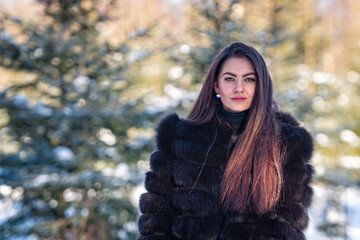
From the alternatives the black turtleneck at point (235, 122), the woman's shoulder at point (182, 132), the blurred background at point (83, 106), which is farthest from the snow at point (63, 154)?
the black turtleneck at point (235, 122)

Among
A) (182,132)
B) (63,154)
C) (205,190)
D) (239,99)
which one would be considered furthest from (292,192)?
(63,154)

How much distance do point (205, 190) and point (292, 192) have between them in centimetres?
47

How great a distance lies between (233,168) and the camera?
7.30 feet

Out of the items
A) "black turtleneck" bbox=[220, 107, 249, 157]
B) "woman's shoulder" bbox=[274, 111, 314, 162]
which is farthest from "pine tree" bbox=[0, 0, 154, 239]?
"woman's shoulder" bbox=[274, 111, 314, 162]

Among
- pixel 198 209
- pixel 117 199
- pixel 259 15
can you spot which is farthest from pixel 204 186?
pixel 259 15

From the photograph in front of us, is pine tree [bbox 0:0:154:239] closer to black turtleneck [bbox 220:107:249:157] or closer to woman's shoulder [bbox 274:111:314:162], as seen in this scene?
black turtleneck [bbox 220:107:249:157]

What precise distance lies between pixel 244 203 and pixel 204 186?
0.25m

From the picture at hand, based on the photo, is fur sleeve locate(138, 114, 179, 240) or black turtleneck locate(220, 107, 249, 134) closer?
fur sleeve locate(138, 114, 179, 240)

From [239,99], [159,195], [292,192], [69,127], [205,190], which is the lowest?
[159,195]

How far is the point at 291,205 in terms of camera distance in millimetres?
2115

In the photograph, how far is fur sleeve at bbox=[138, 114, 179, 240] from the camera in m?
2.23

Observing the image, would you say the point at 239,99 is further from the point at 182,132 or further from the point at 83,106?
the point at 83,106

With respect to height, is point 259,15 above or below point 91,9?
above

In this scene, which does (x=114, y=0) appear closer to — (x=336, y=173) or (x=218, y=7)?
(x=218, y=7)
